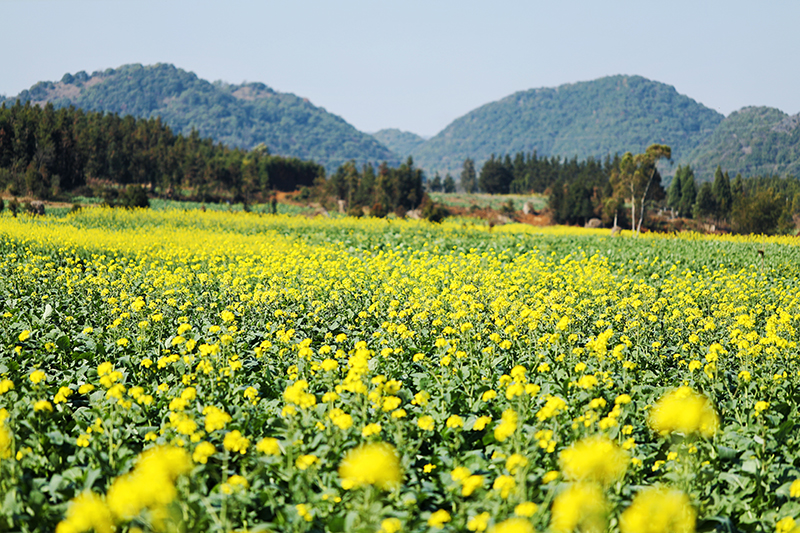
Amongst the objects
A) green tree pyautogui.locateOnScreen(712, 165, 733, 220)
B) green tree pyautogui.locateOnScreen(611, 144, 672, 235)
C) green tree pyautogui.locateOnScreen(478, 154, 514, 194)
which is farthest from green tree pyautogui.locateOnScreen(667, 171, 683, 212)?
green tree pyautogui.locateOnScreen(611, 144, 672, 235)

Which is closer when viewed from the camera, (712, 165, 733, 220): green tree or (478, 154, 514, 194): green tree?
(712, 165, 733, 220): green tree

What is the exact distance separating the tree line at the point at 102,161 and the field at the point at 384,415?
46.6 meters

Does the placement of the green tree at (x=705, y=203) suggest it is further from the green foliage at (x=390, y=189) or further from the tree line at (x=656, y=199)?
the green foliage at (x=390, y=189)

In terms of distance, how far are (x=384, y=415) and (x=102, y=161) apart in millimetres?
72509

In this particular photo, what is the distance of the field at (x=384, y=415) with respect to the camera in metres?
2.44

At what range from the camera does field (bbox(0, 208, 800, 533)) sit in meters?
2.44

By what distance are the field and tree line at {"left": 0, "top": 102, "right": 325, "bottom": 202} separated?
4663cm

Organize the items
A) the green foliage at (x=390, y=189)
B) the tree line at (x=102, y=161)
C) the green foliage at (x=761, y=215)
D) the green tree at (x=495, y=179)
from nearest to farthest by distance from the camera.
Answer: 1. the tree line at (x=102, y=161)
2. the green foliage at (x=761, y=215)
3. the green foliage at (x=390, y=189)
4. the green tree at (x=495, y=179)

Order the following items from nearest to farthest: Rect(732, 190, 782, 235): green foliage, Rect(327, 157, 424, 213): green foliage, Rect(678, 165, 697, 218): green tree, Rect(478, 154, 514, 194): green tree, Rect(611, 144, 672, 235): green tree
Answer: Rect(611, 144, 672, 235): green tree, Rect(732, 190, 782, 235): green foliage, Rect(327, 157, 424, 213): green foliage, Rect(678, 165, 697, 218): green tree, Rect(478, 154, 514, 194): green tree

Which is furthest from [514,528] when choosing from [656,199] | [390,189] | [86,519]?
[656,199]

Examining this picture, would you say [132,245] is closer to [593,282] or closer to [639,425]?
[593,282]

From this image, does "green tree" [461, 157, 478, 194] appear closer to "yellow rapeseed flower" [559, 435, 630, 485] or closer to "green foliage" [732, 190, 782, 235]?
"green foliage" [732, 190, 782, 235]

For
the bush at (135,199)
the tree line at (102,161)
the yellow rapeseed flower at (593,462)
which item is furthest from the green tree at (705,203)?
the yellow rapeseed flower at (593,462)

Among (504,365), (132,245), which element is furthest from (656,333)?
(132,245)
